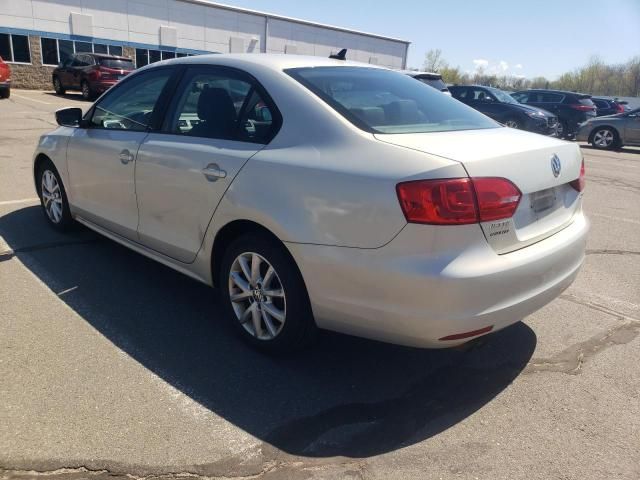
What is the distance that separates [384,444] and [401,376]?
626 mm

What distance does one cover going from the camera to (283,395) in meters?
2.84

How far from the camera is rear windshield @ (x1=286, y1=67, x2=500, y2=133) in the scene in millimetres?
2973

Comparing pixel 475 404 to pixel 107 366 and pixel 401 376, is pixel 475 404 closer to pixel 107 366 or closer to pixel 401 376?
pixel 401 376

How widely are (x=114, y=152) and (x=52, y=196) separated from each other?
154cm

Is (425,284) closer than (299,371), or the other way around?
(425,284)

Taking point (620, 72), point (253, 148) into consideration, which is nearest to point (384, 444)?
point (253, 148)

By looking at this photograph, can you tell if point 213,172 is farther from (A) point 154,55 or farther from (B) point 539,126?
(A) point 154,55

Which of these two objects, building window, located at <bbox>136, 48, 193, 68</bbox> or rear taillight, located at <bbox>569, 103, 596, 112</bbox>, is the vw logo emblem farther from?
building window, located at <bbox>136, 48, 193, 68</bbox>

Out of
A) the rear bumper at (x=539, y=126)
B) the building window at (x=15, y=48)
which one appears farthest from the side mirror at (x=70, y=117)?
the building window at (x=15, y=48)

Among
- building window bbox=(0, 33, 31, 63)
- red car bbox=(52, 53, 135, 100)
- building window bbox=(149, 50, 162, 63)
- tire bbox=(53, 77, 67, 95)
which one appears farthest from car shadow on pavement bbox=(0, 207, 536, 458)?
building window bbox=(149, 50, 162, 63)

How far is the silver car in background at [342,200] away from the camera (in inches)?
96.5

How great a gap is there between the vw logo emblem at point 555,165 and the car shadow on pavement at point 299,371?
1149mm

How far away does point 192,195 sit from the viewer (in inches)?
132

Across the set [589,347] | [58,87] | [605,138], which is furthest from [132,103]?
[58,87]
